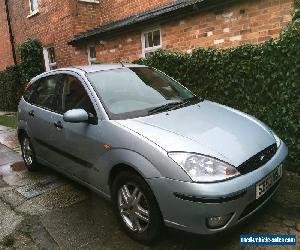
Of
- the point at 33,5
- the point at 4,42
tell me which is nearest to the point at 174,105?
the point at 33,5

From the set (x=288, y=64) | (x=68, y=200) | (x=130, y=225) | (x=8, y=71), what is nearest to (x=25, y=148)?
(x=68, y=200)

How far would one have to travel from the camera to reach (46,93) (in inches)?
201

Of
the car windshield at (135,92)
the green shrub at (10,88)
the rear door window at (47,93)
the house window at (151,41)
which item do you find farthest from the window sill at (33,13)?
the car windshield at (135,92)

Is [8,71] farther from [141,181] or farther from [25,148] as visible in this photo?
[141,181]

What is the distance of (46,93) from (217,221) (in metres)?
3.35

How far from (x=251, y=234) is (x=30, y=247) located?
7.57 ft

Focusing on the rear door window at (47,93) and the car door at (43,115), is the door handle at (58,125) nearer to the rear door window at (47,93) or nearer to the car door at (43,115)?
the car door at (43,115)

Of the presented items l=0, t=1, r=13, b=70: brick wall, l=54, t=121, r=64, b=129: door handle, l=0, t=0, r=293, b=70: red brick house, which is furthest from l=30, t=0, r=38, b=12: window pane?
l=54, t=121, r=64, b=129: door handle

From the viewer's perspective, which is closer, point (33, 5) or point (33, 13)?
point (33, 13)

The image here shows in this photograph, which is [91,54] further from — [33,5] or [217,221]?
[217,221]

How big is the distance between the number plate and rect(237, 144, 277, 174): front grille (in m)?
0.14

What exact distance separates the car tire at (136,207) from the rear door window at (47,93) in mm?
1756

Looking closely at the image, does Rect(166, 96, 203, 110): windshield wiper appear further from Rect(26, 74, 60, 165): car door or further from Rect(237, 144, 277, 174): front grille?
Rect(26, 74, 60, 165): car door

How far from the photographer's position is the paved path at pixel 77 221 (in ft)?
11.2
